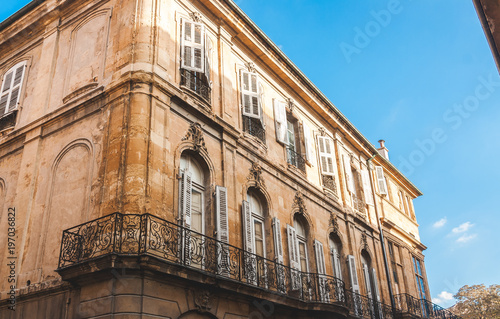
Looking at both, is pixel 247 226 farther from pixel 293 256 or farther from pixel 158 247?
pixel 158 247

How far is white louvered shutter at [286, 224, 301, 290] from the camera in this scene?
43.4 feet

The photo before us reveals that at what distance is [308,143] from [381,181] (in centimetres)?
708

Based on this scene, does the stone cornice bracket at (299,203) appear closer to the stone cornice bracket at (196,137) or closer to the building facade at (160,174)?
the building facade at (160,174)

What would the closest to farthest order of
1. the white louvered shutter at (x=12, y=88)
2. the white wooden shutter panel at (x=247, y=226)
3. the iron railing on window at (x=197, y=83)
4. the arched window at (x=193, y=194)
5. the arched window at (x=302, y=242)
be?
the arched window at (x=193, y=194), the white wooden shutter panel at (x=247, y=226), the iron railing on window at (x=197, y=83), the white louvered shutter at (x=12, y=88), the arched window at (x=302, y=242)

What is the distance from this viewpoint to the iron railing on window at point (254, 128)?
14.3 metres

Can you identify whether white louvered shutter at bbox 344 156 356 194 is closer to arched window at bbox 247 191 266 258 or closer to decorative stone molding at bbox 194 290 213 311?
arched window at bbox 247 191 266 258

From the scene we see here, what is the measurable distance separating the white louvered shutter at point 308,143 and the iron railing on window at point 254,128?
108 inches

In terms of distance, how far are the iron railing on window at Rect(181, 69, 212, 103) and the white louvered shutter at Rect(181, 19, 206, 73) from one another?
0.74 feet

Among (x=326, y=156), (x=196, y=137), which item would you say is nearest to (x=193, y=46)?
(x=196, y=137)

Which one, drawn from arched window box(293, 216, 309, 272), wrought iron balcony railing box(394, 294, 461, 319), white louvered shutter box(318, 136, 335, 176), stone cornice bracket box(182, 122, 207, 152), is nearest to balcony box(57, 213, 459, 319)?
arched window box(293, 216, 309, 272)

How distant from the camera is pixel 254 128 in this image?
14.6 meters

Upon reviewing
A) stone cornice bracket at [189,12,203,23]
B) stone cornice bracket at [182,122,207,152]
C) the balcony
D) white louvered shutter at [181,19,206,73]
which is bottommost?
the balcony

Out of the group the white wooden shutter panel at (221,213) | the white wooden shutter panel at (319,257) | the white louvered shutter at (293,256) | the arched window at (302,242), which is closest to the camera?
the white wooden shutter panel at (221,213)

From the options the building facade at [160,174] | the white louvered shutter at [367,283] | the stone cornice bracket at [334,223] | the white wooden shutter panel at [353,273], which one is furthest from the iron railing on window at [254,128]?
the white louvered shutter at [367,283]
